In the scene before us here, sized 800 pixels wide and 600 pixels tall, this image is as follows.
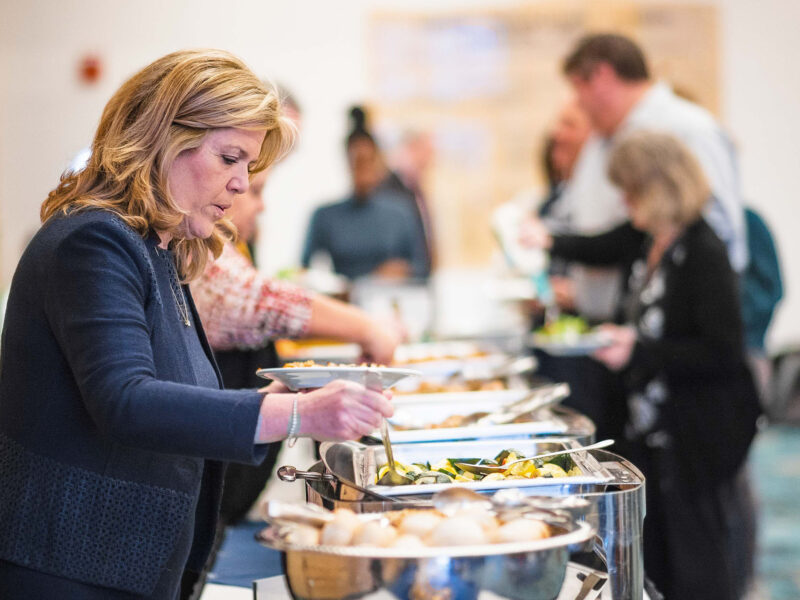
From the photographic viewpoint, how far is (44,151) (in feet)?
20.4

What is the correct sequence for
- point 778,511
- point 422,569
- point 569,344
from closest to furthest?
point 422,569
point 569,344
point 778,511

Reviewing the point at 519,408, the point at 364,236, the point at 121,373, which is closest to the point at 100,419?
the point at 121,373

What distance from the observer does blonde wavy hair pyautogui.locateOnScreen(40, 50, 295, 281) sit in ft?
4.07

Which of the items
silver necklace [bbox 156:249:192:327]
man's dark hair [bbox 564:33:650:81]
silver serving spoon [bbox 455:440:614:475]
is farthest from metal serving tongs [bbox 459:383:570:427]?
man's dark hair [bbox 564:33:650:81]

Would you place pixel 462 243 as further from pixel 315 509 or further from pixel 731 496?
pixel 315 509

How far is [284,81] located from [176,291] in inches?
209

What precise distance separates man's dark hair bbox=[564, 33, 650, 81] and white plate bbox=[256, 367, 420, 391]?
2637 mm

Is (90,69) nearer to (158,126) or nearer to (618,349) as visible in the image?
(618,349)

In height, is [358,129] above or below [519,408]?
above

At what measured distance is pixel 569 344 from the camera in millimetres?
3289

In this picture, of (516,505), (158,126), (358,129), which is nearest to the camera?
(516,505)

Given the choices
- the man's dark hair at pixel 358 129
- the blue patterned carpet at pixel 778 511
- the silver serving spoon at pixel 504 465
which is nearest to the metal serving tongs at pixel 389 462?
the silver serving spoon at pixel 504 465

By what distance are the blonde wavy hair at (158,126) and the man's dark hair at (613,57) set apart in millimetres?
2580

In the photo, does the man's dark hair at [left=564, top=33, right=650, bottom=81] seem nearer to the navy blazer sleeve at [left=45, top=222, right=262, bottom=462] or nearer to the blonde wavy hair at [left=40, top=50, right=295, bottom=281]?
the blonde wavy hair at [left=40, top=50, right=295, bottom=281]
